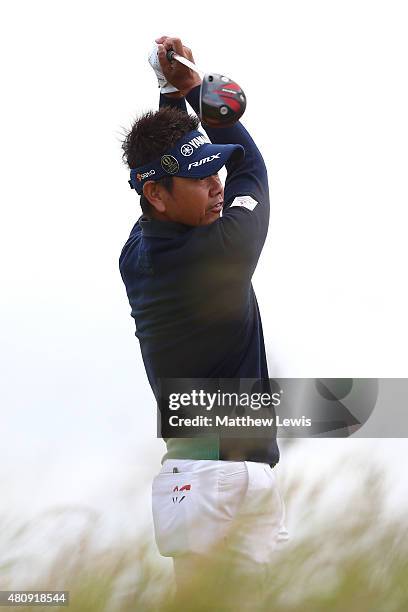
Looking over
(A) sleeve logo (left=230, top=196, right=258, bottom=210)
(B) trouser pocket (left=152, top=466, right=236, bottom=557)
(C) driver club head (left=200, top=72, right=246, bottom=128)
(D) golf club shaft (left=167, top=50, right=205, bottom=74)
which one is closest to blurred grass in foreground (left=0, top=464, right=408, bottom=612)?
(B) trouser pocket (left=152, top=466, right=236, bottom=557)

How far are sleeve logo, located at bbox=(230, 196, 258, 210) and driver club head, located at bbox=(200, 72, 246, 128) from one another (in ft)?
1.11

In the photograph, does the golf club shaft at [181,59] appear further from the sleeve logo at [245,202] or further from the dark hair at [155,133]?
the sleeve logo at [245,202]

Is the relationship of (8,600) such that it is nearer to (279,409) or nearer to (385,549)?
(385,549)

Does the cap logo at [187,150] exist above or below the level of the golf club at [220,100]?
below

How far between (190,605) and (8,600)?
49cm

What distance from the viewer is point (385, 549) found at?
3.81 feet

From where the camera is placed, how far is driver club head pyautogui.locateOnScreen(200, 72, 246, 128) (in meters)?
3.45

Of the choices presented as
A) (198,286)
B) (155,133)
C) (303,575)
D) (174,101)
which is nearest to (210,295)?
(198,286)

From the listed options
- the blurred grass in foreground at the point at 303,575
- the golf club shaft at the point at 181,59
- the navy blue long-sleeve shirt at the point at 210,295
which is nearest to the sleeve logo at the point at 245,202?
the navy blue long-sleeve shirt at the point at 210,295

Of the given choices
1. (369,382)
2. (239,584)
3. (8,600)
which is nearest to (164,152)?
(369,382)

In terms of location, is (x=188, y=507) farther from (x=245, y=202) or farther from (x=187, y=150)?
(x=187, y=150)

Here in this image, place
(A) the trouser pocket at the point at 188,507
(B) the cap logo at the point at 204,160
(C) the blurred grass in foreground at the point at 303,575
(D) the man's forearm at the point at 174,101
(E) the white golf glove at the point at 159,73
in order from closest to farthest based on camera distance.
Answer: (C) the blurred grass in foreground at the point at 303,575 → (A) the trouser pocket at the point at 188,507 → (B) the cap logo at the point at 204,160 → (E) the white golf glove at the point at 159,73 → (D) the man's forearm at the point at 174,101

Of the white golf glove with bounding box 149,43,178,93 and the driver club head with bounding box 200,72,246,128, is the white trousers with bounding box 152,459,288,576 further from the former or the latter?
the white golf glove with bounding box 149,43,178,93

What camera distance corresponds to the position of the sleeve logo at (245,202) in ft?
11.1
